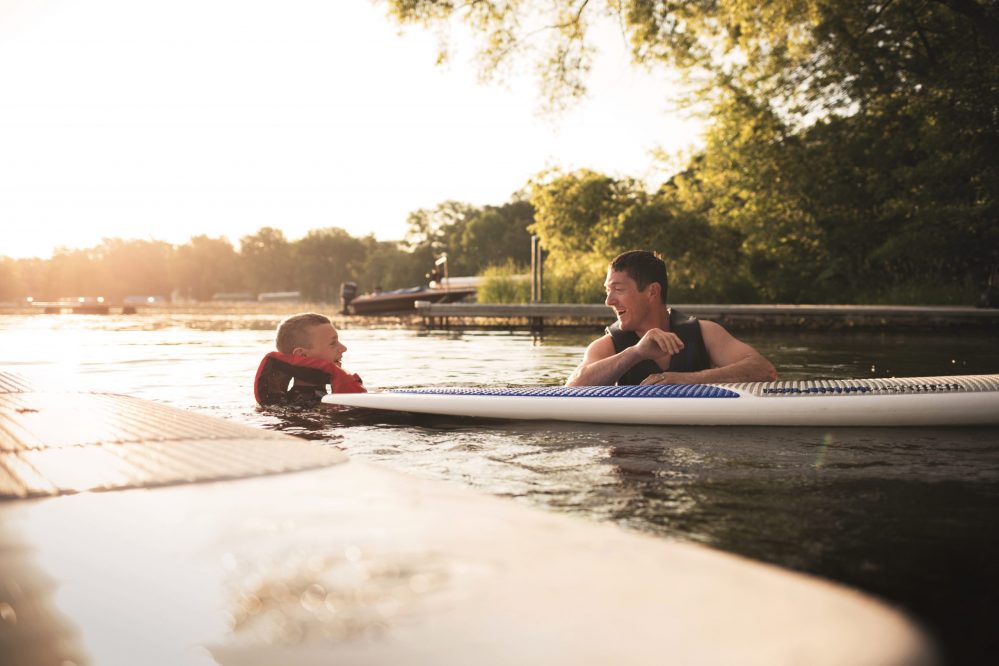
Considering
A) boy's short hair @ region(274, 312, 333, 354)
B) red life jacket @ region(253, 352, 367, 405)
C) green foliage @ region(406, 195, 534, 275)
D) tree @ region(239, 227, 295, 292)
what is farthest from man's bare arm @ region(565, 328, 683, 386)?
tree @ region(239, 227, 295, 292)

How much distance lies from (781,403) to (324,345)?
286cm

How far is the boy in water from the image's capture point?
5641mm

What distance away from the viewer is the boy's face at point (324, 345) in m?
5.63

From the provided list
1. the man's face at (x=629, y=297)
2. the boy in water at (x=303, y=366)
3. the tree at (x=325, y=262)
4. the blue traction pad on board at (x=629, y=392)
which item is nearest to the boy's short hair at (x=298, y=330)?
the boy in water at (x=303, y=366)

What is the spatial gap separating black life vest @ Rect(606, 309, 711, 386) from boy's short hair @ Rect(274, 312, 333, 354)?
1.87 m

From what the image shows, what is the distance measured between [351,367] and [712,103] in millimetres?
14898

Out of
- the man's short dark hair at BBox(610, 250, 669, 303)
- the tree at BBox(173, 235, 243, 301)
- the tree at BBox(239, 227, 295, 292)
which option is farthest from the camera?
the tree at BBox(173, 235, 243, 301)

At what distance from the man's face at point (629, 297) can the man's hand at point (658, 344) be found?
0.56 feet

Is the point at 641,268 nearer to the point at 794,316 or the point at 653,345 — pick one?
the point at 653,345

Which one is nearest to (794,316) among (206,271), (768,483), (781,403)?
(781,403)

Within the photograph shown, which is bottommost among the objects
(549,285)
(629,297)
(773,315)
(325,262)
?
(773,315)

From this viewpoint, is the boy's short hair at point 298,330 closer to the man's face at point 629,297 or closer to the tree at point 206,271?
the man's face at point 629,297

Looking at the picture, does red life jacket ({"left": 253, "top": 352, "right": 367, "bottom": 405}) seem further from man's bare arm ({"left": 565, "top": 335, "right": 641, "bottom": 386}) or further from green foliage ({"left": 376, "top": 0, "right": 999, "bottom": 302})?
green foliage ({"left": 376, "top": 0, "right": 999, "bottom": 302})

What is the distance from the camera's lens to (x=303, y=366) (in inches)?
226
